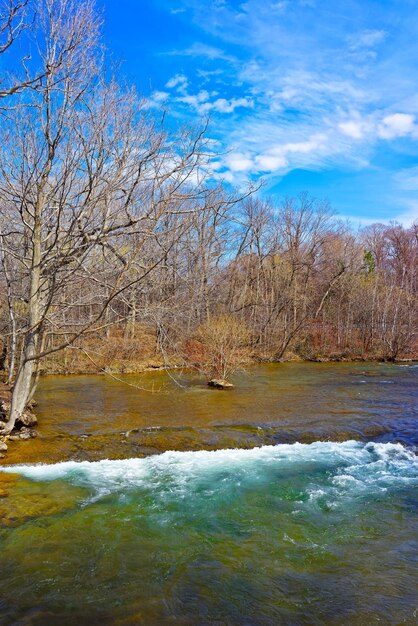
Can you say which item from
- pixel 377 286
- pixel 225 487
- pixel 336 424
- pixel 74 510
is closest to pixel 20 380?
pixel 74 510

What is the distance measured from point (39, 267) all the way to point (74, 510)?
4.55 m

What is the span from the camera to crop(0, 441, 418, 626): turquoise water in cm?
411

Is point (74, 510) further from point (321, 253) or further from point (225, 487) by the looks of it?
point (321, 253)

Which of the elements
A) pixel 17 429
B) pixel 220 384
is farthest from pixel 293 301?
pixel 17 429

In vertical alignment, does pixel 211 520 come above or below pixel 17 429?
below

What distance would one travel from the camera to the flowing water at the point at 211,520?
4.17 metres

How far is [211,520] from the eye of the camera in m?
5.86

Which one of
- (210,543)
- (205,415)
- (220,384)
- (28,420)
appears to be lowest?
(210,543)

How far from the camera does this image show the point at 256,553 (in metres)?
5.05

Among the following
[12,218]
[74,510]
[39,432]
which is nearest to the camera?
[74,510]

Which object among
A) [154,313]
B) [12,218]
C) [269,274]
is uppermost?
[269,274]

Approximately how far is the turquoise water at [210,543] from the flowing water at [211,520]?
0.02m

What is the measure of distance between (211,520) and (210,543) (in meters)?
0.59

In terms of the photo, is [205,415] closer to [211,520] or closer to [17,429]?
[17,429]
